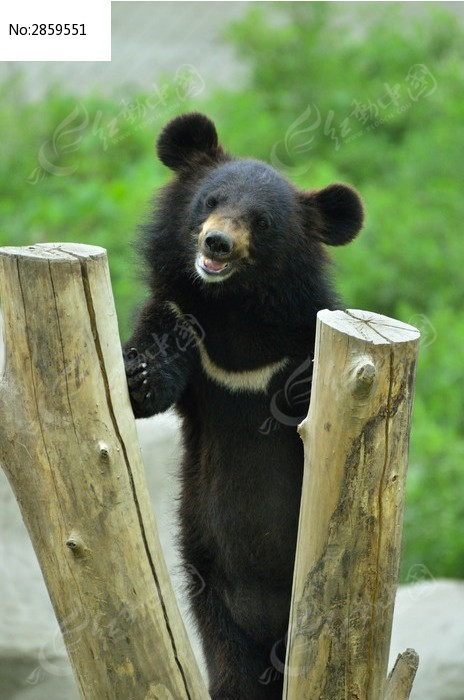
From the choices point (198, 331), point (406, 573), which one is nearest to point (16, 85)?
point (406, 573)

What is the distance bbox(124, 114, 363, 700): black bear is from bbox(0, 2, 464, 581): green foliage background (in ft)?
9.92

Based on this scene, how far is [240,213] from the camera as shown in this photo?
392 centimetres

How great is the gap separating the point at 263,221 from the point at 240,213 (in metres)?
0.11

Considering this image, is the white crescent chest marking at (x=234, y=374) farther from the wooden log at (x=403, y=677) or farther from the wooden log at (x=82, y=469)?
the wooden log at (x=403, y=677)

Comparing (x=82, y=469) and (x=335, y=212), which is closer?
(x=82, y=469)

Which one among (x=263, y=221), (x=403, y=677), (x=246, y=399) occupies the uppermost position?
(x=263, y=221)

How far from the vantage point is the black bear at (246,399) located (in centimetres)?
396

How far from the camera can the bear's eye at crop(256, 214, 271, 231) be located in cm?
397

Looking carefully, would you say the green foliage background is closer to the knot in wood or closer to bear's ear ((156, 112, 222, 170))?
bear's ear ((156, 112, 222, 170))

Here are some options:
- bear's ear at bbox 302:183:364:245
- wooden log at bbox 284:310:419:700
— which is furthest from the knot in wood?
bear's ear at bbox 302:183:364:245
